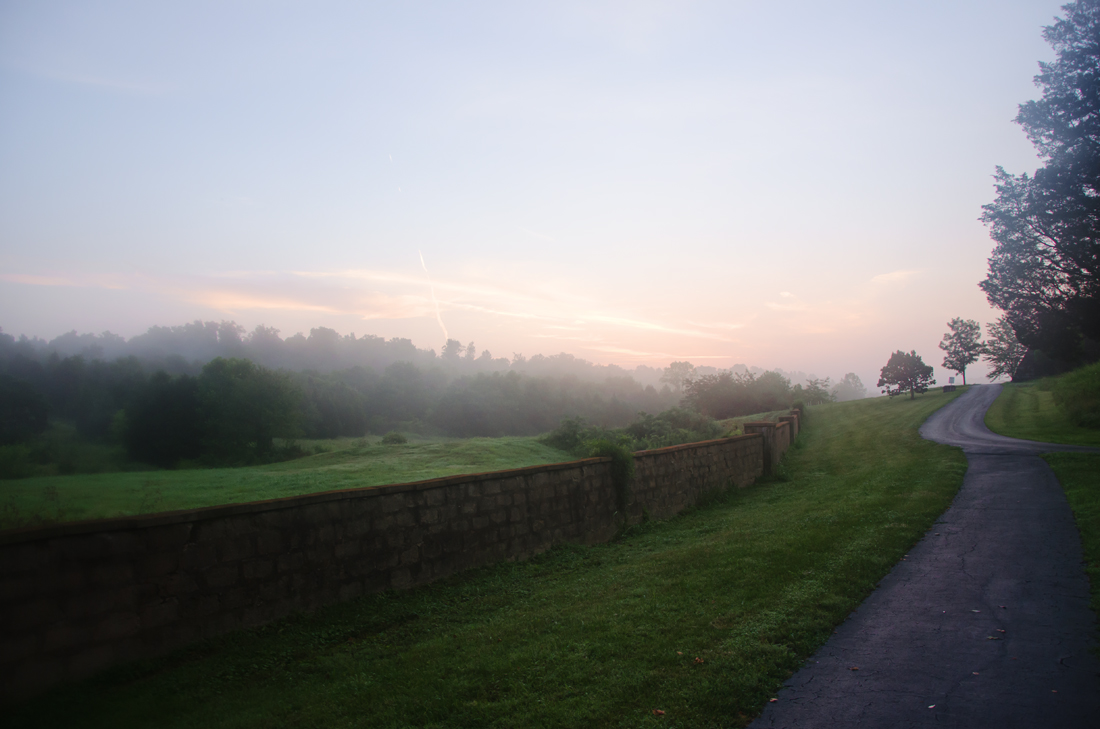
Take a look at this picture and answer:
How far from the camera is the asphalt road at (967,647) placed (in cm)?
318

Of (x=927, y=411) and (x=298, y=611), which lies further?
(x=927, y=411)

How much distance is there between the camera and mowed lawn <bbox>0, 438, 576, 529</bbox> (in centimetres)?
429

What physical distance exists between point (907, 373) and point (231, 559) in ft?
169

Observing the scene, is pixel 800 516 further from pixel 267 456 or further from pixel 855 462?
pixel 267 456

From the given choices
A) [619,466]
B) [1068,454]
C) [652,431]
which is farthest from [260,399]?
[1068,454]

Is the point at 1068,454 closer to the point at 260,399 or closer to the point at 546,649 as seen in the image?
the point at 546,649

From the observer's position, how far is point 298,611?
511cm

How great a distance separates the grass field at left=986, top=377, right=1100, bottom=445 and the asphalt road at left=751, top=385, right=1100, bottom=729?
15.7m

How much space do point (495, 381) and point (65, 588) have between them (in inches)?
2293

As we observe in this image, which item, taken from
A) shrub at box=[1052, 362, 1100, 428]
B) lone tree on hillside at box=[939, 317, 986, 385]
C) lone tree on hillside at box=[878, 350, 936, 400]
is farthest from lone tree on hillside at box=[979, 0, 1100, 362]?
lone tree on hillside at box=[939, 317, 986, 385]

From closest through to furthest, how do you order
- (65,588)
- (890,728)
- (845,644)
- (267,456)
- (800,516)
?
(890,728), (65,588), (845,644), (800,516), (267,456)

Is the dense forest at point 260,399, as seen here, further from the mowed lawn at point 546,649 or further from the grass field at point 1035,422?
the grass field at point 1035,422

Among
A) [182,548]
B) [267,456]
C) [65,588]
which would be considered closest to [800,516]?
[182,548]

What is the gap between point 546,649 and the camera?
171 inches
